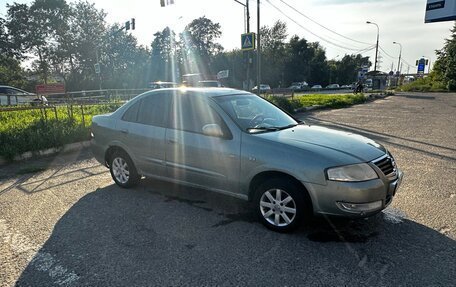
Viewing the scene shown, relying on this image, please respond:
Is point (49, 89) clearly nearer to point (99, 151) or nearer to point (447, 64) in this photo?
point (99, 151)

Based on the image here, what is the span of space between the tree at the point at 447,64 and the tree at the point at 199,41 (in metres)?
45.6

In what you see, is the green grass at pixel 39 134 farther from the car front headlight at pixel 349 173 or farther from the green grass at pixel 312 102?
the green grass at pixel 312 102

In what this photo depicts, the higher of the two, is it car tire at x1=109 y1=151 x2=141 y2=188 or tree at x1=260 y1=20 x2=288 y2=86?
tree at x1=260 y1=20 x2=288 y2=86

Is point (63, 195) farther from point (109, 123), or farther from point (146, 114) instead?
point (146, 114)

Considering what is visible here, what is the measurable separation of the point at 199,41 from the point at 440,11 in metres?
70.1

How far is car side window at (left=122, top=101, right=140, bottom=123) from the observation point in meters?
4.96

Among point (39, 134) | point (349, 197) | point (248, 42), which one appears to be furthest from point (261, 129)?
point (248, 42)

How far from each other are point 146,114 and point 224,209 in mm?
1833

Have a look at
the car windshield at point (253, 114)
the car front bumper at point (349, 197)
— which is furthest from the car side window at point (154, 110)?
the car front bumper at point (349, 197)

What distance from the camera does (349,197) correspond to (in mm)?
3215

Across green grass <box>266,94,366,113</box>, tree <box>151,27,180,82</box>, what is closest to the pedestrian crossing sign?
green grass <box>266,94,366,113</box>

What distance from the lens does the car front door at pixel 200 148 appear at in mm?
3865

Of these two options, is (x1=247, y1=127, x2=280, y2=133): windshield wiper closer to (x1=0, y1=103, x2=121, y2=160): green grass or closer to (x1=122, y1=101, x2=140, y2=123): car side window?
(x1=122, y1=101, x2=140, y2=123): car side window

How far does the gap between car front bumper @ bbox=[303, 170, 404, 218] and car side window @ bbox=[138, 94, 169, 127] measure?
7.62 ft
